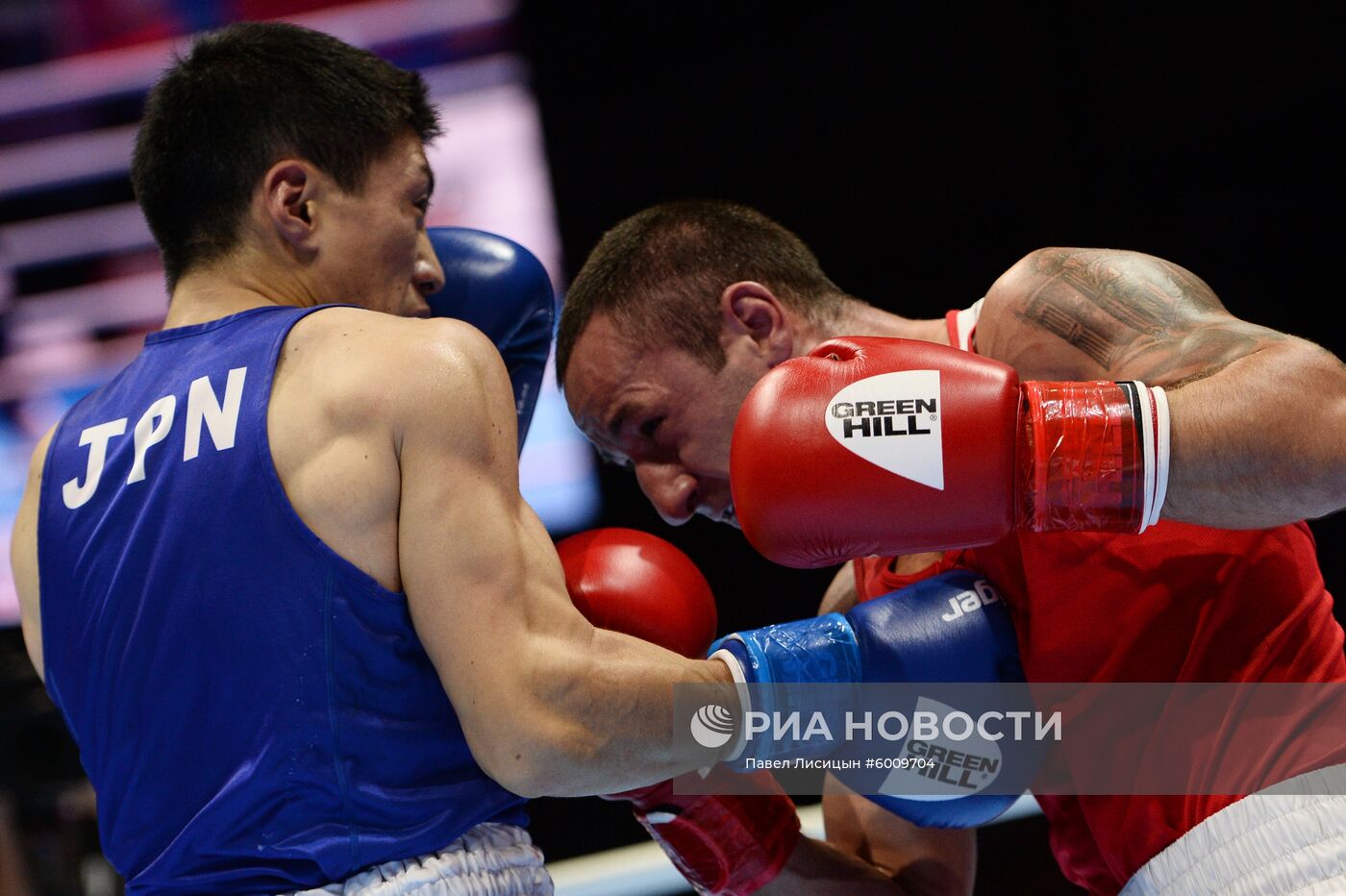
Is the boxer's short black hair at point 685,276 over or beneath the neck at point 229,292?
beneath

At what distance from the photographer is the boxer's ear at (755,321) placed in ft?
8.02

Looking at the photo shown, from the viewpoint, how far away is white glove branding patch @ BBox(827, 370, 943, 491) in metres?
1.60

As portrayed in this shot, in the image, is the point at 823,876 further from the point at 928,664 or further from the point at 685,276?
the point at 685,276

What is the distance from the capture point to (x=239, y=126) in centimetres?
196

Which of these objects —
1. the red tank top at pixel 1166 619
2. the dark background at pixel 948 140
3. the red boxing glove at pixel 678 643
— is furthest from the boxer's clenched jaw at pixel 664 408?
the dark background at pixel 948 140

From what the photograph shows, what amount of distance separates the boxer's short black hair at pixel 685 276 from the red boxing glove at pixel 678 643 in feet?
1.51

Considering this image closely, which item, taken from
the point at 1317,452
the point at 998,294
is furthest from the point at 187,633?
the point at 1317,452

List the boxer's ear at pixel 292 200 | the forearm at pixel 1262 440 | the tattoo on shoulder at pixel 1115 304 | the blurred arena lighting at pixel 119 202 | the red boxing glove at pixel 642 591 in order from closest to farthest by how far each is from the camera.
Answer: the forearm at pixel 1262 440 → the tattoo on shoulder at pixel 1115 304 → the boxer's ear at pixel 292 200 → the red boxing glove at pixel 642 591 → the blurred arena lighting at pixel 119 202

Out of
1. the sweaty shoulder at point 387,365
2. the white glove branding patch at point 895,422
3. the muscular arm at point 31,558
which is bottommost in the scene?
the muscular arm at point 31,558

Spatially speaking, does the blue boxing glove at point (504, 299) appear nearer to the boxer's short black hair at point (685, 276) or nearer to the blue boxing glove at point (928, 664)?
the boxer's short black hair at point (685, 276)

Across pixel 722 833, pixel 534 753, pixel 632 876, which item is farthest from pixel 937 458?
pixel 632 876

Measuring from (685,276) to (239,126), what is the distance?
2.92 ft

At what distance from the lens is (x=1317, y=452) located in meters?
1.48

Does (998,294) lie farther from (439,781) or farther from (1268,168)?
(1268,168)
